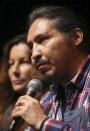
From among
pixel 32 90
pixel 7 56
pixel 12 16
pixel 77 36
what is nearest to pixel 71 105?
pixel 32 90

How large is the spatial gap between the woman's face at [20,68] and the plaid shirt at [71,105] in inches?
36.3

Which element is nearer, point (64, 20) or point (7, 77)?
point (64, 20)

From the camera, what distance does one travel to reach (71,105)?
202cm

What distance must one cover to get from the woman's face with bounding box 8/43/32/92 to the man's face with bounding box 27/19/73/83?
989 mm

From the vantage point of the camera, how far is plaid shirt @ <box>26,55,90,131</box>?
1.88m

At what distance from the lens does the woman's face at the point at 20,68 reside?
3.24m

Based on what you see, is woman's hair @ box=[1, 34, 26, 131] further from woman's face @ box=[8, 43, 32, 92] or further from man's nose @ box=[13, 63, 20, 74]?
man's nose @ box=[13, 63, 20, 74]

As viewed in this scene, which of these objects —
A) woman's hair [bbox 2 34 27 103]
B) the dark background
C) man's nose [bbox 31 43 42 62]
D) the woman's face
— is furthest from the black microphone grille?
the dark background

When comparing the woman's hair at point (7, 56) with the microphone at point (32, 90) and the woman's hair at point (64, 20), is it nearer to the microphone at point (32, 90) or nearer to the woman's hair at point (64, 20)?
the woman's hair at point (64, 20)

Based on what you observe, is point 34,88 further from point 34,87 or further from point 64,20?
point 64,20

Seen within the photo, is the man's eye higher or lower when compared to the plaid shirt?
higher

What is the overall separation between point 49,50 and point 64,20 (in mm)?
234

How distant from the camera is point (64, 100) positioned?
7.02 ft

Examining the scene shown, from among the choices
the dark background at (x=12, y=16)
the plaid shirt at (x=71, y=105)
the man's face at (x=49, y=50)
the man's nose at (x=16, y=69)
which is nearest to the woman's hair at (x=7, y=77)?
the man's nose at (x=16, y=69)
